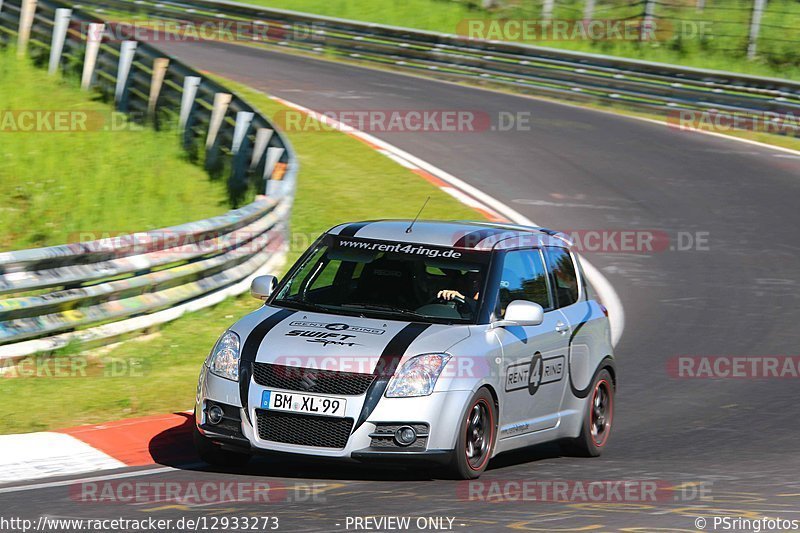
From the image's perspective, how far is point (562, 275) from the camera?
9.55 meters

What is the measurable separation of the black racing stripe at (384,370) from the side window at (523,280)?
0.97m

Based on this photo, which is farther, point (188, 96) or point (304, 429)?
point (188, 96)

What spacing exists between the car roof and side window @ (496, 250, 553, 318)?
9 centimetres

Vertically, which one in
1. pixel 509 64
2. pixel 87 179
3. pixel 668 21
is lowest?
pixel 87 179

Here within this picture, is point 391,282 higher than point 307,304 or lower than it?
A: higher

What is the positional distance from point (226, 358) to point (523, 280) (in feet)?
7.37

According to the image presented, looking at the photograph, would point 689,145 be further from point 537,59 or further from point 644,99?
point 537,59

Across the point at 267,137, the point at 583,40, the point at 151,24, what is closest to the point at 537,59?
the point at 583,40

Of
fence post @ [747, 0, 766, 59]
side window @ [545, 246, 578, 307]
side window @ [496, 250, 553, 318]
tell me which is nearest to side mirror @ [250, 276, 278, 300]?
side window @ [496, 250, 553, 318]

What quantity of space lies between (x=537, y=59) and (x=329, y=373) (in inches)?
906

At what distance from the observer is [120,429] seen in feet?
29.6

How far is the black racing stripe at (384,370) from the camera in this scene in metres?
7.58

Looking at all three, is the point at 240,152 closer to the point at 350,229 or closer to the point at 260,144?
the point at 260,144

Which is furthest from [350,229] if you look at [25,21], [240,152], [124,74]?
[25,21]
